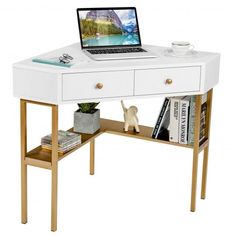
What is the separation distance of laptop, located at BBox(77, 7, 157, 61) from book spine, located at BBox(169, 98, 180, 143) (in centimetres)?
40

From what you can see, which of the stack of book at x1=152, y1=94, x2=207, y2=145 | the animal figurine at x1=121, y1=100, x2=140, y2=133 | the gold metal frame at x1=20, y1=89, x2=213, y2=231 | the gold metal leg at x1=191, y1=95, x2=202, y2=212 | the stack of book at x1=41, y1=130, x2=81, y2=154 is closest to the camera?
the gold metal frame at x1=20, y1=89, x2=213, y2=231

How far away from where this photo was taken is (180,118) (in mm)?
4914

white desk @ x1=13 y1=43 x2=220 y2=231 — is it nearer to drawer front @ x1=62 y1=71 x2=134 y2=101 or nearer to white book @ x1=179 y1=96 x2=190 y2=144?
drawer front @ x1=62 y1=71 x2=134 y2=101

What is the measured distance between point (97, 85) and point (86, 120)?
66 cm

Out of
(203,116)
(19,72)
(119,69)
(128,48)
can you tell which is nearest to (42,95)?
(19,72)

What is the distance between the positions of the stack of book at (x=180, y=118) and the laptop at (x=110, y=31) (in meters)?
0.40

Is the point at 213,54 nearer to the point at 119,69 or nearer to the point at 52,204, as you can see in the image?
the point at 119,69

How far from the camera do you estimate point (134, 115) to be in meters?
5.10

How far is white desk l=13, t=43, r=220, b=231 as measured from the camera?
14.3 feet

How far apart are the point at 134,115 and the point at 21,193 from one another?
38.7 inches

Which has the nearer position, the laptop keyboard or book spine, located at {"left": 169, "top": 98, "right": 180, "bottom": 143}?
the laptop keyboard

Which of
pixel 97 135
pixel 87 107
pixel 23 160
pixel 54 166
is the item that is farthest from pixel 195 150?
pixel 23 160

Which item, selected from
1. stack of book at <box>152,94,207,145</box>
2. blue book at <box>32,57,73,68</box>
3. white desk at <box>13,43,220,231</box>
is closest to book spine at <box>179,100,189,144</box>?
stack of book at <box>152,94,207,145</box>

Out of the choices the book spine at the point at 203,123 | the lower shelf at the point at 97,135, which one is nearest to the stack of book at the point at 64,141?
the lower shelf at the point at 97,135
